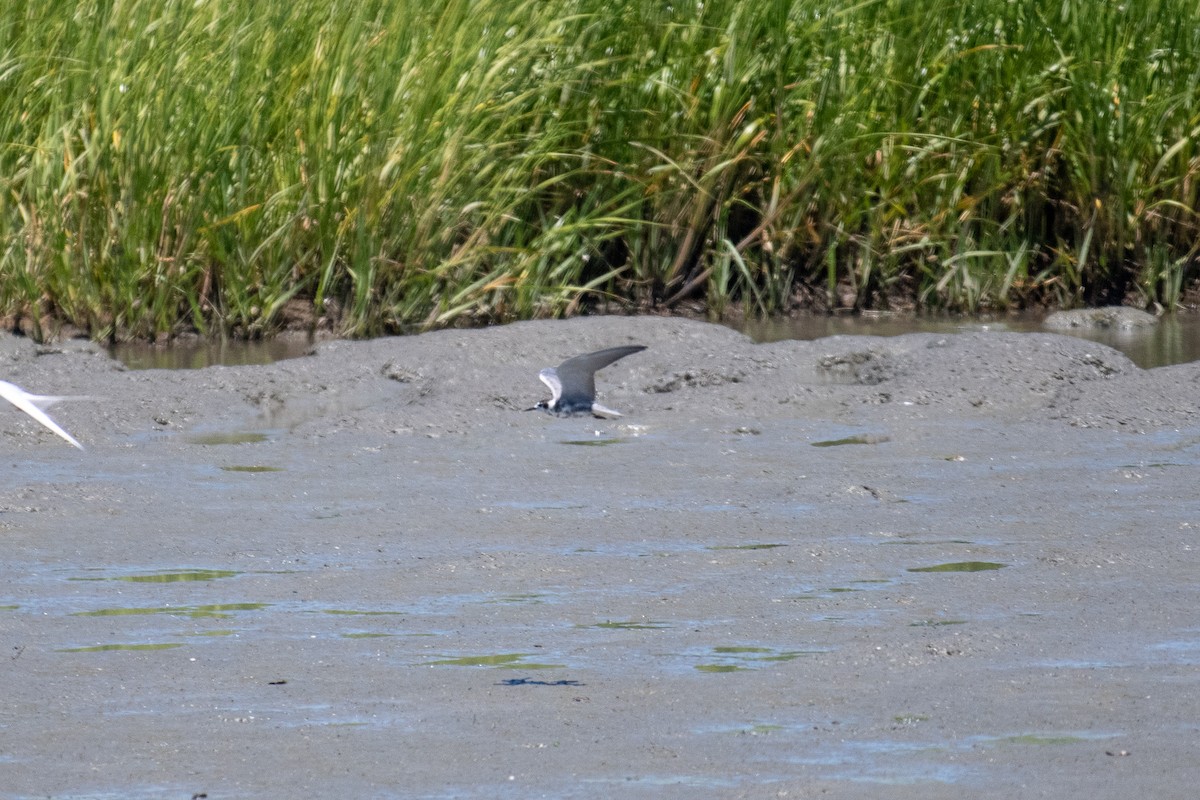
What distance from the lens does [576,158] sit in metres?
7.89

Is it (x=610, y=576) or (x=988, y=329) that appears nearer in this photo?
(x=610, y=576)

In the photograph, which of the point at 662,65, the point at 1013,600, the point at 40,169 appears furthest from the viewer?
the point at 662,65

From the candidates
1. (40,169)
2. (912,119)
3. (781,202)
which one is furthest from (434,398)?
(912,119)

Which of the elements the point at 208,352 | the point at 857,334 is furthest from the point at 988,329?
the point at 208,352

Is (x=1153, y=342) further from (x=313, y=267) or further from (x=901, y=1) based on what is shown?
(x=313, y=267)

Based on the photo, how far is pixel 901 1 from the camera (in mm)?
8086

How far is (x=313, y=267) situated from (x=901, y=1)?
2.72m

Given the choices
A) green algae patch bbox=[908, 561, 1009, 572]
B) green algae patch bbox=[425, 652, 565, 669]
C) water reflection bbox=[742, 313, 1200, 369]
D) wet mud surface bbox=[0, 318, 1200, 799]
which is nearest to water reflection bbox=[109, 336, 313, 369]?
wet mud surface bbox=[0, 318, 1200, 799]

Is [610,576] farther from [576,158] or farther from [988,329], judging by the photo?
[576,158]

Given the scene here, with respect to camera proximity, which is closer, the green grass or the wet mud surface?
the wet mud surface

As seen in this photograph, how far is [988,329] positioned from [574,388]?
2570 mm

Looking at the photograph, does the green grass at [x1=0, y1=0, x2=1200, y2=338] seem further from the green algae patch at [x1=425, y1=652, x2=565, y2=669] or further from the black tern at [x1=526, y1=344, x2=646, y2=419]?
the green algae patch at [x1=425, y1=652, x2=565, y2=669]

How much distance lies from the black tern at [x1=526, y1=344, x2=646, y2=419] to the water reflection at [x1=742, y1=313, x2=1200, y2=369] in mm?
1856

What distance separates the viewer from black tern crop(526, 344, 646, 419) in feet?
18.2
